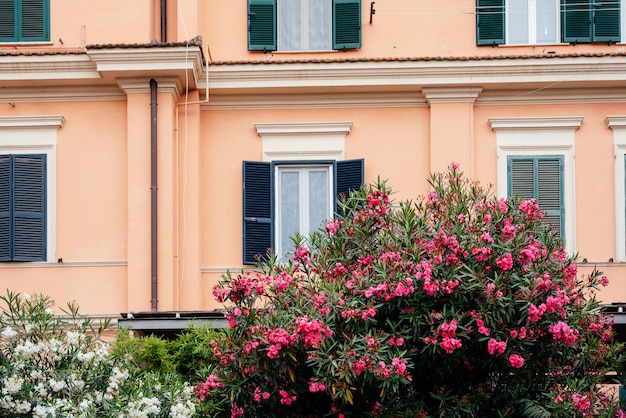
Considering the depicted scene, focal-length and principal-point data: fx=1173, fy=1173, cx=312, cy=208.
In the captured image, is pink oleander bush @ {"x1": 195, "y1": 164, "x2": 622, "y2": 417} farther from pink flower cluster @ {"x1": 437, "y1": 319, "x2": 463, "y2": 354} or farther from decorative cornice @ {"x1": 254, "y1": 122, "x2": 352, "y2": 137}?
decorative cornice @ {"x1": 254, "y1": 122, "x2": 352, "y2": 137}

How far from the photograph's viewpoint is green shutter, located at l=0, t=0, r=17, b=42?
60.3 feet

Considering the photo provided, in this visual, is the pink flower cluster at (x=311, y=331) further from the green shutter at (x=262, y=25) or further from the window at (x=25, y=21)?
the window at (x=25, y=21)

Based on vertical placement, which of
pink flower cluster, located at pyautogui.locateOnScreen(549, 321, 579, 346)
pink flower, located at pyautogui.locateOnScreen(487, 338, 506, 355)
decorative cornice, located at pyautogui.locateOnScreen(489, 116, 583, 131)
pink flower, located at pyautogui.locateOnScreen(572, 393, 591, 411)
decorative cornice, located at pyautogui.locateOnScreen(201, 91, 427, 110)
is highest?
decorative cornice, located at pyautogui.locateOnScreen(201, 91, 427, 110)

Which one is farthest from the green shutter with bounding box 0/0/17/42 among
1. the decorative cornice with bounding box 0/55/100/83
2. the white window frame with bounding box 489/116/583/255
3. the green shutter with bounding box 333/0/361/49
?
the white window frame with bounding box 489/116/583/255

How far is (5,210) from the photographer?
59.1ft

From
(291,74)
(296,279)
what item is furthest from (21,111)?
(296,279)

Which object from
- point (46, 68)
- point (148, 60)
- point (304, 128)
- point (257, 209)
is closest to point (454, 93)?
point (304, 128)

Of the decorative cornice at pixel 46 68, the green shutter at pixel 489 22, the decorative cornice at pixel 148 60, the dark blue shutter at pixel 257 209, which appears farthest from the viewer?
the green shutter at pixel 489 22

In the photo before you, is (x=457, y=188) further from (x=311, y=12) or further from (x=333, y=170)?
(x=311, y=12)

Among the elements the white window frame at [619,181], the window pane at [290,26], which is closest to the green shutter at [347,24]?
the window pane at [290,26]

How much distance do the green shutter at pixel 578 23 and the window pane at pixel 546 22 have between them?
23cm

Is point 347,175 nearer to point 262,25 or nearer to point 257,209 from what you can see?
point 257,209

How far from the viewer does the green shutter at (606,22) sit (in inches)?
722

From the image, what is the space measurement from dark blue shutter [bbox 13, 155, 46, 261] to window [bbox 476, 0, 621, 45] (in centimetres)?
719
